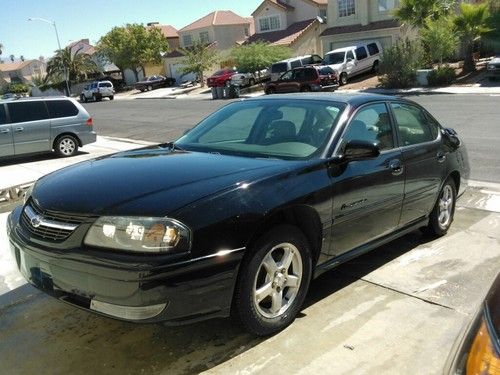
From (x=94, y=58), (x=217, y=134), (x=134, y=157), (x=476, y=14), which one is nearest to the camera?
(x=134, y=157)

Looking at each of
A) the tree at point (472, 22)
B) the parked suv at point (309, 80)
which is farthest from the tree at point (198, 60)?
the tree at point (472, 22)

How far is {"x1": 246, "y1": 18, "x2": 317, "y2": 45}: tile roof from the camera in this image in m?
42.0

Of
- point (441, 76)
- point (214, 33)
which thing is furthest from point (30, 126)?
point (214, 33)

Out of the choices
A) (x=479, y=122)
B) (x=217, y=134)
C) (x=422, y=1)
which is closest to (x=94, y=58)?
(x=422, y=1)

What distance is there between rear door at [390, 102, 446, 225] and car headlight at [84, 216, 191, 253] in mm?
2365

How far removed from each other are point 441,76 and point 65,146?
19388mm

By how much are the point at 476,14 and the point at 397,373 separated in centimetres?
2638

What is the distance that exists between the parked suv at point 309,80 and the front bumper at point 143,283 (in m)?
23.5

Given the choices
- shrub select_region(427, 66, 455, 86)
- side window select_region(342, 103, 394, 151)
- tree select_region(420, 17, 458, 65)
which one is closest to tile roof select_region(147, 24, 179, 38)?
tree select_region(420, 17, 458, 65)

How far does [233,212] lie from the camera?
3051 mm

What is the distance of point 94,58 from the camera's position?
68.9 metres

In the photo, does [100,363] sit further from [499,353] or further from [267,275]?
[499,353]

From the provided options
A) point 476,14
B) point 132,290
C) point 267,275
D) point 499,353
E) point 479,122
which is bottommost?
point 479,122

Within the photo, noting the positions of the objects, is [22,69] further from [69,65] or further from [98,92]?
[98,92]
